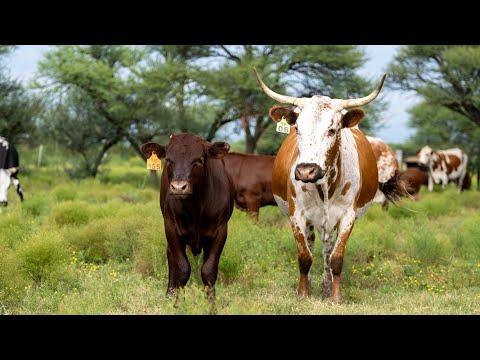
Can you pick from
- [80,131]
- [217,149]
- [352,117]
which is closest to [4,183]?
[217,149]

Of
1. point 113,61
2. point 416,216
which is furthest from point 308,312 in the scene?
point 113,61

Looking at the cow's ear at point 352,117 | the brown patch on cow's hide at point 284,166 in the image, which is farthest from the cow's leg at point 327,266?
the cow's ear at point 352,117

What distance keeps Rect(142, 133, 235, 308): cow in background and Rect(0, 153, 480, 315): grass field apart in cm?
33

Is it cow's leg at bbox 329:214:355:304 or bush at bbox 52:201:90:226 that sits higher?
cow's leg at bbox 329:214:355:304

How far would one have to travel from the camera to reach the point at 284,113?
267 inches

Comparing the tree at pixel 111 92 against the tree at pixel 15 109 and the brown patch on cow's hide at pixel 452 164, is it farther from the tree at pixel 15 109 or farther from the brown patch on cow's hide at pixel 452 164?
the brown patch on cow's hide at pixel 452 164

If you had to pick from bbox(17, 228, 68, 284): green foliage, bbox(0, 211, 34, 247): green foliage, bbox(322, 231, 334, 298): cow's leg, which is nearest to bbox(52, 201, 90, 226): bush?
bbox(0, 211, 34, 247): green foliage

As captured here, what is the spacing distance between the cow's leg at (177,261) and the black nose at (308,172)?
1368 millimetres

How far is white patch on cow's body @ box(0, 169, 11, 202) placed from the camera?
14527mm

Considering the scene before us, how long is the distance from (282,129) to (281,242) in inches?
98.4

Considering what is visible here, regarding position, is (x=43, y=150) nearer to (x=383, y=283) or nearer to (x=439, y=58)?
(x=439, y=58)

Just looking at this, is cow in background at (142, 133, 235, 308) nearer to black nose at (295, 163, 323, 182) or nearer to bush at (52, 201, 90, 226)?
black nose at (295, 163, 323, 182)

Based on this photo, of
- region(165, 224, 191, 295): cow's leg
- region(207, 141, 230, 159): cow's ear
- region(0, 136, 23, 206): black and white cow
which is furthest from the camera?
region(0, 136, 23, 206): black and white cow

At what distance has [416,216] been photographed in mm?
13562
